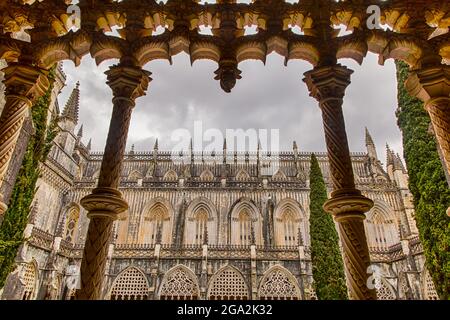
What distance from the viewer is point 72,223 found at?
22625mm

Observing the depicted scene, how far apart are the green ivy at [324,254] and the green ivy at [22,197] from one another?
996 cm

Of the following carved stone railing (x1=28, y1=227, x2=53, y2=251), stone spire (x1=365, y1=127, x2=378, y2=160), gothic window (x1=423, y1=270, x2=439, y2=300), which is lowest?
gothic window (x1=423, y1=270, x2=439, y2=300)

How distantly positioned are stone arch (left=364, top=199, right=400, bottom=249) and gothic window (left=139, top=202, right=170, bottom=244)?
Result: 47.6 ft

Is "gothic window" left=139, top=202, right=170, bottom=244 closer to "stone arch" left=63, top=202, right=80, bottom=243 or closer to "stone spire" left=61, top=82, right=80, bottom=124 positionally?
"stone arch" left=63, top=202, right=80, bottom=243

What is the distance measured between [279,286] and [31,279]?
13.8 m

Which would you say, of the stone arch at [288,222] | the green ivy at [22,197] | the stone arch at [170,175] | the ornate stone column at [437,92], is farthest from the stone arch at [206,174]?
the ornate stone column at [437,92]

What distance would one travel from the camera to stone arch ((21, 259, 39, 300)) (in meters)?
16.2

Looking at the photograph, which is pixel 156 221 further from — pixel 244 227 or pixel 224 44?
pixel 224 44

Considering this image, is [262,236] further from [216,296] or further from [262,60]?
[262,60]

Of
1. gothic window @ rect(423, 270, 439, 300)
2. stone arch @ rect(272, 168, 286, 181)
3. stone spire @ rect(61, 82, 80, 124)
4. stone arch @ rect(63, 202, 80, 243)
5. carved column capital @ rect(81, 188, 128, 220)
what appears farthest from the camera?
stone arch @ rect(272, 168, 286, 181)

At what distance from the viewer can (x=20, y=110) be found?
3375 mm

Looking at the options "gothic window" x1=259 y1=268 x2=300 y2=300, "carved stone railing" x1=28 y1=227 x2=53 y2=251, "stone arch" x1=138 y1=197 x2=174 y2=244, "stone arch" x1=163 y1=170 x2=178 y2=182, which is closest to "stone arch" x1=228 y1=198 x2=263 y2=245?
"gothic window" x1=259 y1=268 x2=300 y2=300
